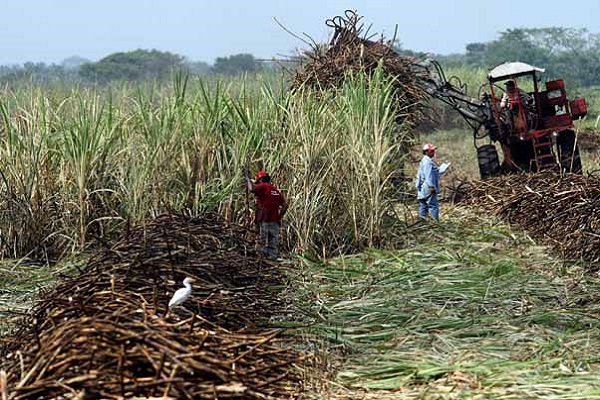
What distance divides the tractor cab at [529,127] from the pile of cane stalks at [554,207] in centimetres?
121

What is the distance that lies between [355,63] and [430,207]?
2787mm

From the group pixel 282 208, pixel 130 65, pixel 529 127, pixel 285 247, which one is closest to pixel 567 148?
pixel 529 127

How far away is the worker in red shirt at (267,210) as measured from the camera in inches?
298

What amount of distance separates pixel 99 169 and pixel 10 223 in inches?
37.5

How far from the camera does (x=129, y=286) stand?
5324 mm

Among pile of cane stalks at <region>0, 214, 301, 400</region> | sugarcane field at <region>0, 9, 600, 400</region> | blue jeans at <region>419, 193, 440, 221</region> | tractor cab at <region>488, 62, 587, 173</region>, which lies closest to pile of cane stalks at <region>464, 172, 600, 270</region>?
sugarcane field at <region>0, 9, 600, 400</region>

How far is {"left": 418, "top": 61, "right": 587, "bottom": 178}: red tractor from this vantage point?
1255cm

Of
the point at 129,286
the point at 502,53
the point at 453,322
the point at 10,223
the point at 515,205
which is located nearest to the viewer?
the point at 129,286

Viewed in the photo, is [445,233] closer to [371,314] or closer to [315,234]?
[315,234]

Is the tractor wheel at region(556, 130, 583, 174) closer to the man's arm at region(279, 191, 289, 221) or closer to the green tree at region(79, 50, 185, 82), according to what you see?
the man's arm at region(279, 191, 289, 221)

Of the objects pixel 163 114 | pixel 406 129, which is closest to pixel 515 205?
pixel 406 129

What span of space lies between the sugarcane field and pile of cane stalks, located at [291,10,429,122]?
36 mm

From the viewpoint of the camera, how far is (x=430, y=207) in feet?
32.9

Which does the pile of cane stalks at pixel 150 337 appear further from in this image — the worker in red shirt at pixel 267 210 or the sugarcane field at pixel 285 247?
the worker in red shirt at pixel 267 210
